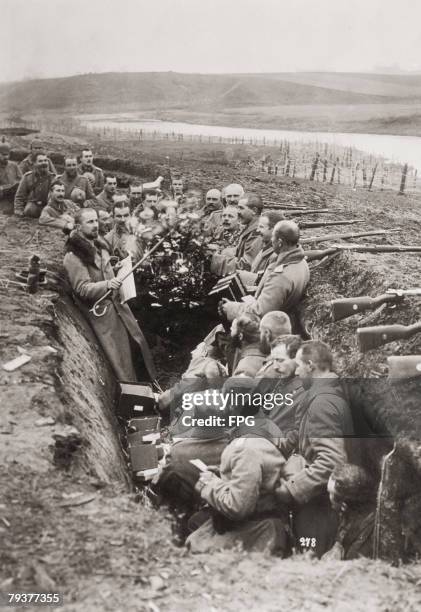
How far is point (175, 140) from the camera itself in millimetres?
11367

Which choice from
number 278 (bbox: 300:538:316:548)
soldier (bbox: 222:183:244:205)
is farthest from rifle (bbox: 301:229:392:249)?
number 278 (bbox: 300:538:316:548)

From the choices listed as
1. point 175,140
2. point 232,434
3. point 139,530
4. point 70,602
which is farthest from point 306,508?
point 175,140

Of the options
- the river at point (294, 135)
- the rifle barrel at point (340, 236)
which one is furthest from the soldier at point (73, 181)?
the rifle barrel at point (340, 236)

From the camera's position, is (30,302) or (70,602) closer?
(70,602)

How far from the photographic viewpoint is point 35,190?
967 centimetres

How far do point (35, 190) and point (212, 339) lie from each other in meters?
4.99

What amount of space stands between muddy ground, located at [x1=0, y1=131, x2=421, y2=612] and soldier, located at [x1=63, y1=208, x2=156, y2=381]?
0.22 meters

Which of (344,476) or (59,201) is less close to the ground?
(59,201)

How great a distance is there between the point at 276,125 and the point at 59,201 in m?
3.52

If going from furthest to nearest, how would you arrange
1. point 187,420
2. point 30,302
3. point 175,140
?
1. point 175,140
2. point 30,302
3. point 187,420

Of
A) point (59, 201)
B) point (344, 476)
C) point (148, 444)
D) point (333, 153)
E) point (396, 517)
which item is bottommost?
point (148, 444)

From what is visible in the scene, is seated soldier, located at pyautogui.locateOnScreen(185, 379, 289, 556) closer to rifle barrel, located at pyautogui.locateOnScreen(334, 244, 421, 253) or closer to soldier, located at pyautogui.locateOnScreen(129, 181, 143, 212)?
rifle barrel, located at pyautogui.locateOnScreen(334, 244, 421, 253)

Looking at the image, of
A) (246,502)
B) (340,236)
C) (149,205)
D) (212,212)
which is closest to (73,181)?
(149,205)

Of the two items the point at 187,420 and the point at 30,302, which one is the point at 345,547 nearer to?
the point at 187,420
